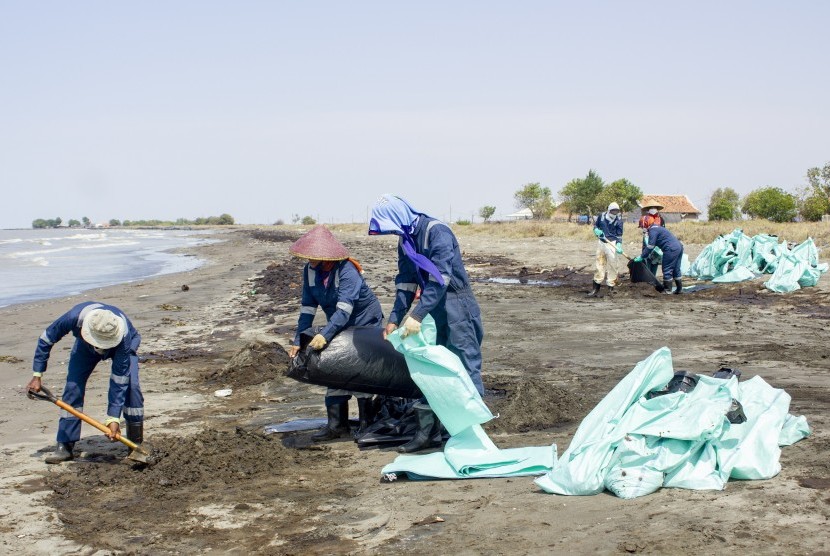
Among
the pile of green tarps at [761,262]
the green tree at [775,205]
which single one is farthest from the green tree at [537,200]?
the pile of green tarps at [761,262]

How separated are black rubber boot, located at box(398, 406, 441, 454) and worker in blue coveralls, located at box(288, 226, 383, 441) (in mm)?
676

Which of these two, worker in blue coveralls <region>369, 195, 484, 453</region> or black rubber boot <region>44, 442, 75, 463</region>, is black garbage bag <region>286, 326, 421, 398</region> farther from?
black rubber boot <region>44, 442, 75, 463</region>

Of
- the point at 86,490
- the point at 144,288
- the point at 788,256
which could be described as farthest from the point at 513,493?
the point at 144,288

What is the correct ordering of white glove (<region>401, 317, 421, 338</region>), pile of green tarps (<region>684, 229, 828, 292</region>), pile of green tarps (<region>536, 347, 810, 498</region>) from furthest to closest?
1. pile of green tarps (<region>684, 229, 828, 292</region>)
2. white glove (<region>401, 317, 421, 338</region>)
3. pile of green tarps (<region>536, 347, 810, 498</region>)

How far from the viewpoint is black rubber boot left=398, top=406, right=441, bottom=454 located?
6109 millimetres

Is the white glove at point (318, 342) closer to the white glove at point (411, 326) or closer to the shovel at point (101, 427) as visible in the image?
the white glove at point (411, 326)

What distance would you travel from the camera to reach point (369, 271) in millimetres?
23984

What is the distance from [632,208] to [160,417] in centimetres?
7519

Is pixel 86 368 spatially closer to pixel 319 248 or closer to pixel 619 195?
pixel 319 248

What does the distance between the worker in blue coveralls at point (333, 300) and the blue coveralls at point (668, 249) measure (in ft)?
32.5

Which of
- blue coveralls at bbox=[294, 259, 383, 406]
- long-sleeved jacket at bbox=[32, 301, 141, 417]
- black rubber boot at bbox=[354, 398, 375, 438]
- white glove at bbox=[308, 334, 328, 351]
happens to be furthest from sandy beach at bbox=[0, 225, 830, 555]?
blue coveralls at bbox=[294, 259, 383, 406]

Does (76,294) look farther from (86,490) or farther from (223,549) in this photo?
(223,549)

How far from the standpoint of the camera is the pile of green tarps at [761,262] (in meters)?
15.4

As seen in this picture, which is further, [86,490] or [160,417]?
[160,417]
